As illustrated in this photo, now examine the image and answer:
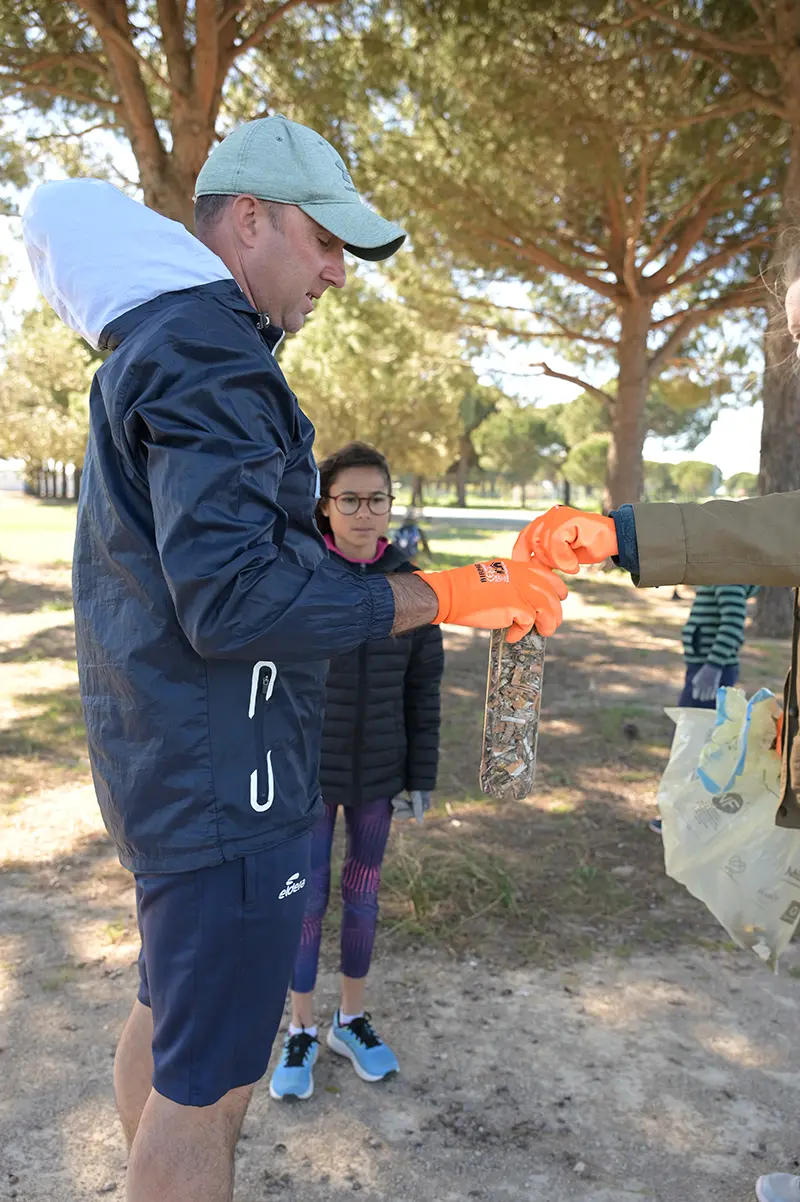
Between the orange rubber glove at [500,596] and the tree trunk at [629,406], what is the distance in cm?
1155

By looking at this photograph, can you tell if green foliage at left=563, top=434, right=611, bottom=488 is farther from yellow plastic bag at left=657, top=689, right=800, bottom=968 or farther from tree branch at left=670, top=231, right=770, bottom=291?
yellow plastic bag at left=657, top=689, right=800, bottom=968

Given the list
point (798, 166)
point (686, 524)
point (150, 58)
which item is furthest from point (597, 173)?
point (686, 524)

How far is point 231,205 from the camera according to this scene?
1.54m

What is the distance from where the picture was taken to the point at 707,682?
15.2 ft

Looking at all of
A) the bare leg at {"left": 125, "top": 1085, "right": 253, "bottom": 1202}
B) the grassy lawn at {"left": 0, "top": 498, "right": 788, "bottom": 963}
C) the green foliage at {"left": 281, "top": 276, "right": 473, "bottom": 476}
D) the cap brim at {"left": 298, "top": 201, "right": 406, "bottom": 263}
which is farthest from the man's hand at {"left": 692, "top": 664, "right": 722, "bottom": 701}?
the green foliage at {"left": 281, "top": 276, "right": 473, "bottom": 476}

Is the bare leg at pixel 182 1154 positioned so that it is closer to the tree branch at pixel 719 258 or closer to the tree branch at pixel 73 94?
the tree branch at pixel 73 94

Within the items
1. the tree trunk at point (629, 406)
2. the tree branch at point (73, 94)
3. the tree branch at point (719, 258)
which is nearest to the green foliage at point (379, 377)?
the tree trunk at point (629, 406)

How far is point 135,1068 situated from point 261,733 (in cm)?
78

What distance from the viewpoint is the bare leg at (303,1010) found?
2598mm

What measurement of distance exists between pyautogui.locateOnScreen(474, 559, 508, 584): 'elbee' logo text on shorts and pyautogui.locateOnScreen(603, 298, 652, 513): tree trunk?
38.1 ft

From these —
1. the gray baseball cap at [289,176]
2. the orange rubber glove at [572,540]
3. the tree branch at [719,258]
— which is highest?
the tree branch at [719,258]

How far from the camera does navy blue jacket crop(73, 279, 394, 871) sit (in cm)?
129

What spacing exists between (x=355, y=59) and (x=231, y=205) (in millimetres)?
7856

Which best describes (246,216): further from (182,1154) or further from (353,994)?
(353,994)
